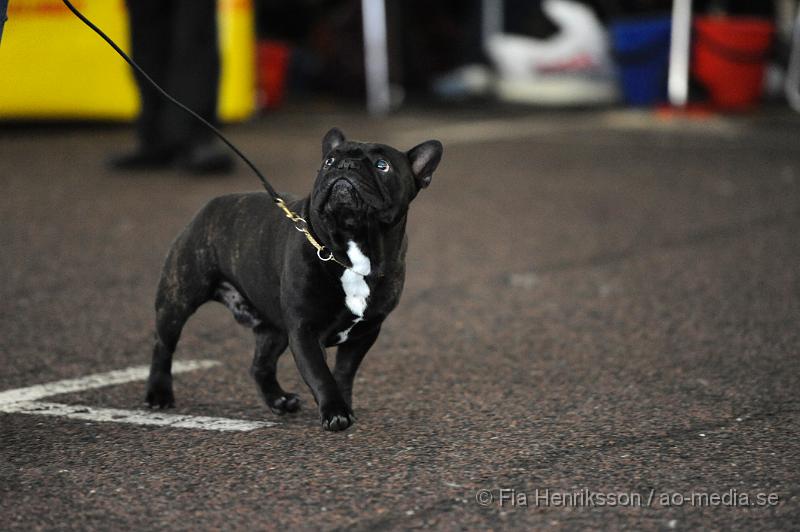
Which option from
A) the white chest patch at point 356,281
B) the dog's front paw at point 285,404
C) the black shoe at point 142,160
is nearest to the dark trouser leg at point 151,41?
the black shoe at point 142,160

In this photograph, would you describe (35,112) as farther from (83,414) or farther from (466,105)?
(83,414)

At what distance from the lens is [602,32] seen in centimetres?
1277

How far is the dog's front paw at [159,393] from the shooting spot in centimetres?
383

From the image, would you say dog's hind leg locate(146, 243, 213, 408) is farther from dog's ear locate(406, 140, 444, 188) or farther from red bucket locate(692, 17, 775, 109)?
red bucket locate(692, 17, 775, 109)

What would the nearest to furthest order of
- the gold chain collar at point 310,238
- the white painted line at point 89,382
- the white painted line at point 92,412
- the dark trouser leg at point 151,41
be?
the gold chain collar at point 310,238 < the white painted line at point 92,412 < the white painted line at point 89,382 < the dark trouser leg at point 151,41

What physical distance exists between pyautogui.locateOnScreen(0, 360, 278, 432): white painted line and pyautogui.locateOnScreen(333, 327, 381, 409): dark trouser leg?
24cm

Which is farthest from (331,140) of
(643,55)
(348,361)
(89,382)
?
(643,55)

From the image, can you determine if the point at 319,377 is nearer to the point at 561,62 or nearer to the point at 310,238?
the point at 310,238

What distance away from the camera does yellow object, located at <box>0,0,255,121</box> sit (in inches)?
394

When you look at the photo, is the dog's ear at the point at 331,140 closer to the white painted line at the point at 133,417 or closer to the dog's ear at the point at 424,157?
the dog's ear at the point at 424,157

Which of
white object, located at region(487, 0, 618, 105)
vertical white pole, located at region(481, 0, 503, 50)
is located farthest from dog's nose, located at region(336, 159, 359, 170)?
vertical white pole, located at region(481, 0, 503, 50)

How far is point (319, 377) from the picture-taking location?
3.42 meters

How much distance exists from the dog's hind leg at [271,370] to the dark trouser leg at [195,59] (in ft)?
14.5

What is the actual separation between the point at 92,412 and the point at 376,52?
939 centimetres
